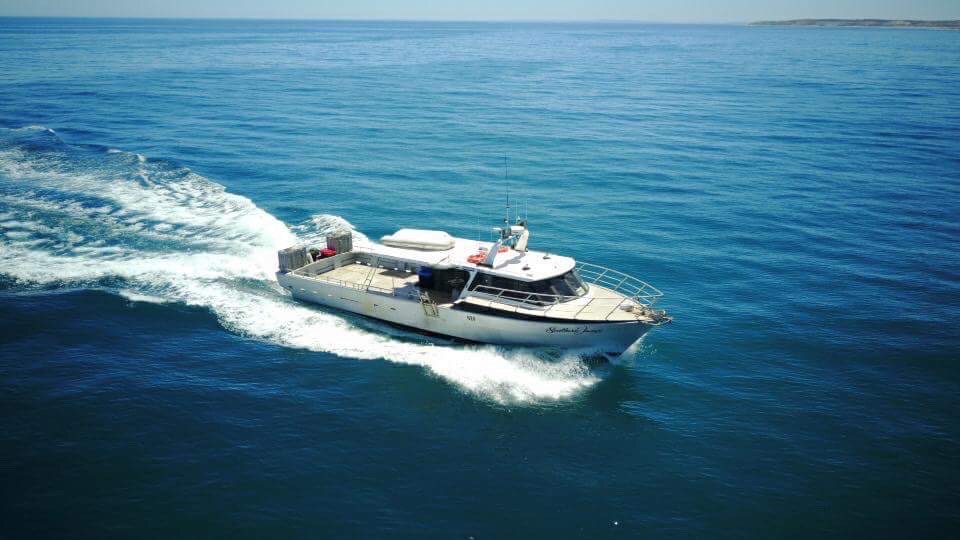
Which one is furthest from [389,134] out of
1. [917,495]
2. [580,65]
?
[580,65]

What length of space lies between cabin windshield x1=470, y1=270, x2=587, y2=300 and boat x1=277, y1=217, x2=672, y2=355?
0.05 m

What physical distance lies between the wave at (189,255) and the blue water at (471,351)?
0.24 metres

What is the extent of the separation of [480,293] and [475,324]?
63.8 inches

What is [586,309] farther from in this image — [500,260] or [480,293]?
[480,293]

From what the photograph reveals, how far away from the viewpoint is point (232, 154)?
64.7 metres

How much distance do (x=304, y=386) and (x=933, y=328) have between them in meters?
33.7

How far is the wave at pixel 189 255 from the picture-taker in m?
30.5

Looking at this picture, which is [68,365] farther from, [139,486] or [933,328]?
[933,328]

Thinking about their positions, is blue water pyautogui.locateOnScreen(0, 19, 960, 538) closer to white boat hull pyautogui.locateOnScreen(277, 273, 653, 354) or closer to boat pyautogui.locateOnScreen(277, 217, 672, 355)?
white boat hull pyautogui.locateOnScreen(277, 273, 653, 354)

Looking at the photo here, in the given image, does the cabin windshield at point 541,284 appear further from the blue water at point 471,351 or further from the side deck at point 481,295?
the blue water at point 471,351

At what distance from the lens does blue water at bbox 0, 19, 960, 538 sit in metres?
22.1

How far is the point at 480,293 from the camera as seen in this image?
31703mm

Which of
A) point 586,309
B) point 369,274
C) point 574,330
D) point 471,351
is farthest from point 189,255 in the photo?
point 586,309

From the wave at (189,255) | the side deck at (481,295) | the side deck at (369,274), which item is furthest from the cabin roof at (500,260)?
the wave at (189,255)
